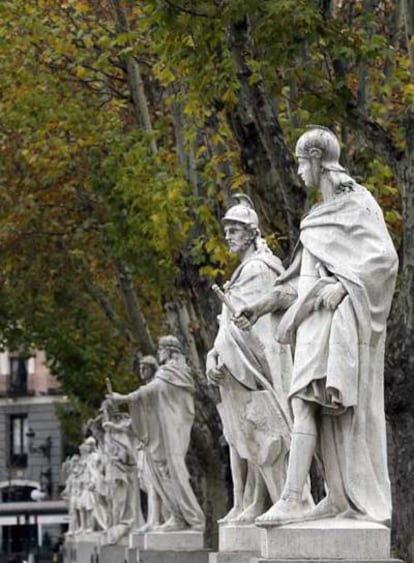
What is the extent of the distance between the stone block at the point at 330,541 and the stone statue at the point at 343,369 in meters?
0.11

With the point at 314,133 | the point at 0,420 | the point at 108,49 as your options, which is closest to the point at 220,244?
the point at 108,49

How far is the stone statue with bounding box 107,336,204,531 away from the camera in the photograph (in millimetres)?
26938

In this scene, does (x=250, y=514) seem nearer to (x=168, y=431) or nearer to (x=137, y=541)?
(x=168, y=431)

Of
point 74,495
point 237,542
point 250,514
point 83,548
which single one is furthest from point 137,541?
point 74,495

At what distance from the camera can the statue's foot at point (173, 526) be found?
1079 inches

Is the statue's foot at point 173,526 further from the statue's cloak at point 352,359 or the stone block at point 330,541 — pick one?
the stone block at point 330,541

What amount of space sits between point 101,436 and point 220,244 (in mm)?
17242

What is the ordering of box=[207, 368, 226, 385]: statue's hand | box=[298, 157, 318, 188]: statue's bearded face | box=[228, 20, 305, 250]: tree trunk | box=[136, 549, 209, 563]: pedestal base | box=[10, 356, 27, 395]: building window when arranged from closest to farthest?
box=[298, 157, 318, 188]: statue's bearded face → box=[207, 368, 226, 385]: statue's hand → box=[228, 20, 305, 250]: tree trunk → box=[136, 549, 209, 563]: pedestal base → box=[10, 356, 27, 395]: building window

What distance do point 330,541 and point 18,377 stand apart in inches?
3328

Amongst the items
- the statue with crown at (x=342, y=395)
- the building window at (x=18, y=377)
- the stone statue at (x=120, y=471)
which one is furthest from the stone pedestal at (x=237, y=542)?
the building window at (x=18, y=377)

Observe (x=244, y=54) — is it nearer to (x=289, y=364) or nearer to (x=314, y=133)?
(x=289, y=364)

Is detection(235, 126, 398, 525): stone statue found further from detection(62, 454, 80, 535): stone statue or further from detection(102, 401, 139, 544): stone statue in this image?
detection(62, 454, 80, 535): stone statue

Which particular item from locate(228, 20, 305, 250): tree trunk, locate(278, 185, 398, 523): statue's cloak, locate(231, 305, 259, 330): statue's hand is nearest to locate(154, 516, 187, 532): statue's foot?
locate(228, 20, 305, 250): tree trunk

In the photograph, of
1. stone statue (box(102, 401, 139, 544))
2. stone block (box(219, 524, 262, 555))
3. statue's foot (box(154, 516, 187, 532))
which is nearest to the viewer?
stone block (box(219, 524, 262, 555))
